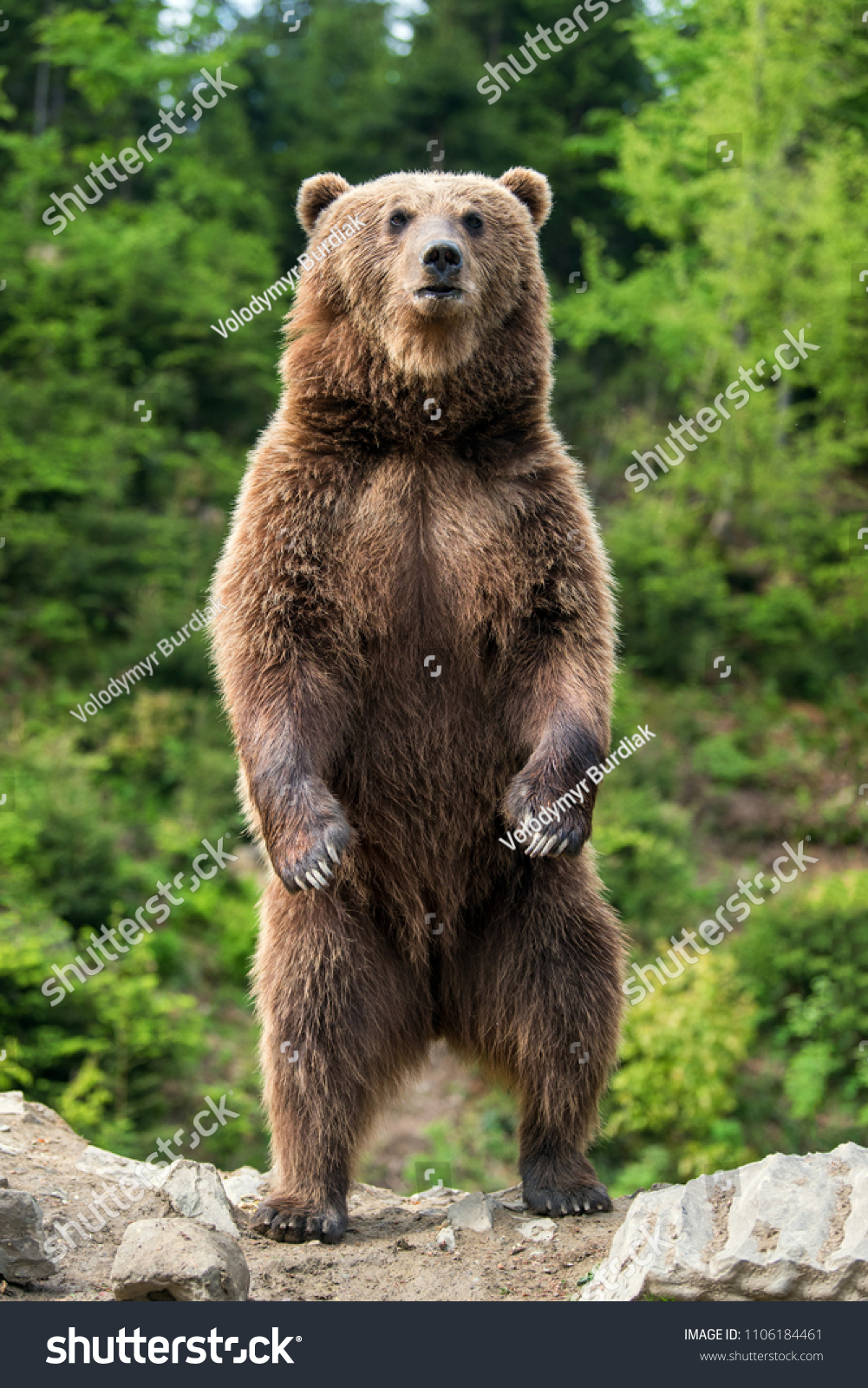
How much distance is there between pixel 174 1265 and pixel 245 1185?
1.79 meters

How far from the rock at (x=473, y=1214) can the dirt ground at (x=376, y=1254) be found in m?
0.03

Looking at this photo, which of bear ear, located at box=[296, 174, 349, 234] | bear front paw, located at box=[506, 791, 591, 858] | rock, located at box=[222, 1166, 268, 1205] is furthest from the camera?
bear ear, located at box=[296, 174, 349, 234]

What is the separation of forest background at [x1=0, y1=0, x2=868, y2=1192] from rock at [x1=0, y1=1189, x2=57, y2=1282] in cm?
422

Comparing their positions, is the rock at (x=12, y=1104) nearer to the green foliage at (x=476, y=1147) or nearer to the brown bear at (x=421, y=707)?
the brown bear at (x=421, y=707)

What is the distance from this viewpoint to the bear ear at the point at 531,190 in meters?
5.06

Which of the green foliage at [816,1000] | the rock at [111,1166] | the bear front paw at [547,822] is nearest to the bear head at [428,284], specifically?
the bear front paw at [547,822]

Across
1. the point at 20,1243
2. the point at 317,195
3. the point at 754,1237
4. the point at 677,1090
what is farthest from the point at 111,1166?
the point at 677,1090

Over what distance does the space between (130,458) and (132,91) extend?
988cm

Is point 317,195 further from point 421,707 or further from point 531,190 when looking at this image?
point 421,707

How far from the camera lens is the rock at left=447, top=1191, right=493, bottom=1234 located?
4164 millimetres

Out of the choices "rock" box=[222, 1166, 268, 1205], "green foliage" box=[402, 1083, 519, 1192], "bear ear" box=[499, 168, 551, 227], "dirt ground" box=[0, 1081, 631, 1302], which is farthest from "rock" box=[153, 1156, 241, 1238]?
"green foliage" box=[402, 1083, 519, 1192]

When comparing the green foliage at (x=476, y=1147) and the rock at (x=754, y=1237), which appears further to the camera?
the green foliage at (x=476, y=1147)

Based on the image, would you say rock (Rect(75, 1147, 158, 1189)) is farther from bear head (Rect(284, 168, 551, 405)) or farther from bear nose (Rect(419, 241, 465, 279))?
bear nose (Rect(419, 241, 465, 279))

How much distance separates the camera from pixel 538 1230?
417 cm
